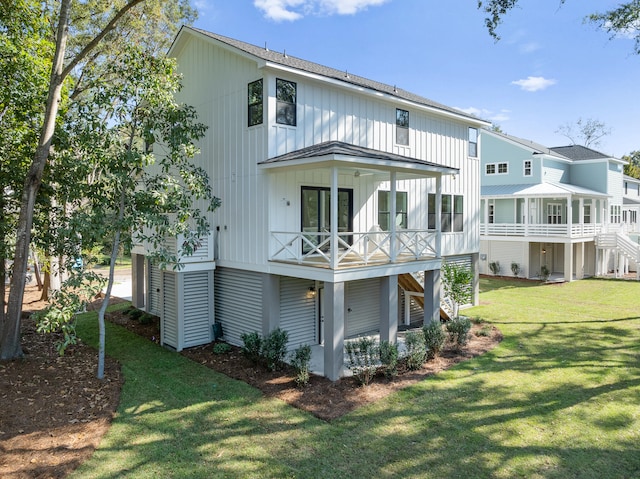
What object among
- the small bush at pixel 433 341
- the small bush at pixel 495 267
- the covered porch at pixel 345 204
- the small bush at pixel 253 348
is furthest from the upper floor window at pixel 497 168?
the small bush at pixel 253 348

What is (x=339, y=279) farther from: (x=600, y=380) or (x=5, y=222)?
(x=5, y=222)

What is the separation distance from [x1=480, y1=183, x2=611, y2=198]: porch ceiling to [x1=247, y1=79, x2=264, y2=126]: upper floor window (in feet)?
66.1

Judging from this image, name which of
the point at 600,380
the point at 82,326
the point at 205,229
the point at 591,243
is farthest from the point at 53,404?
the point at 591,243

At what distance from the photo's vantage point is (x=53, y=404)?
826 cm

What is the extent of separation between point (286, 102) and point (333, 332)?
636 centimetres

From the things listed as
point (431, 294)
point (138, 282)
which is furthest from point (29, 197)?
point (431, 294)

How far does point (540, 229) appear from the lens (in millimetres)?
25234

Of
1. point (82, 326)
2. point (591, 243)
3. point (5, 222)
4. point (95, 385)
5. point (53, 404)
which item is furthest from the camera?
point (591, 243)

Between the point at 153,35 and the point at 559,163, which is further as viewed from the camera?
the point at 559,163

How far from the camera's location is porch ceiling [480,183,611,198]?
2487 centimetres

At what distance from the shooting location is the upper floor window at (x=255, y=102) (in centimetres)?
1145

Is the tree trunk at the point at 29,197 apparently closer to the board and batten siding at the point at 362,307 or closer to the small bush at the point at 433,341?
the board and batten siding at the point at 362,307

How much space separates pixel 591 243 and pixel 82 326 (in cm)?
3022

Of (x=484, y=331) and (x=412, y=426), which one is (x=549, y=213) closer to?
(x=484, y=331)
